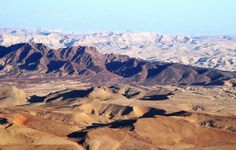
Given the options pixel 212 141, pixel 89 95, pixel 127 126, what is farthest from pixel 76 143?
pixel 89 95

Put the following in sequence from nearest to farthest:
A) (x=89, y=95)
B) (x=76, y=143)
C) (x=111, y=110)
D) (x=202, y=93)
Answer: (x=76, y=143), (x=111, y=110), (x=89, y=95), (x=202, y=93)

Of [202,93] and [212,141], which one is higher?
[212,141]

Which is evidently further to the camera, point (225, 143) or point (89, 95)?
point (89, 95)

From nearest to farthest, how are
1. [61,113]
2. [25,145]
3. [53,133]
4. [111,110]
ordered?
1. [25,145]
2. [53,133]
3. [61,113]
4. [111,110]

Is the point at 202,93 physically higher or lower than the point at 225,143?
lower

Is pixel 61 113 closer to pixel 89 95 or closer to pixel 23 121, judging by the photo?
pixel 23 121

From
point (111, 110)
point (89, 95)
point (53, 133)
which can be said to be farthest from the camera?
point (89, 95)

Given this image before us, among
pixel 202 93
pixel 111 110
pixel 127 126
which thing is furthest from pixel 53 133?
pixel 202 93

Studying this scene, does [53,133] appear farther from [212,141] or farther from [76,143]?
[212,141]

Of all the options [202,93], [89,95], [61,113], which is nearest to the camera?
[61,113]
